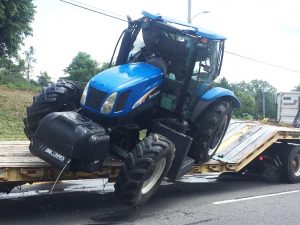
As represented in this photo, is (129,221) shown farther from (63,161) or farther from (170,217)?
(63,161)

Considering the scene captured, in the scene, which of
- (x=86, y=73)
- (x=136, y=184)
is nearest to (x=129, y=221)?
(x=136, y=184)

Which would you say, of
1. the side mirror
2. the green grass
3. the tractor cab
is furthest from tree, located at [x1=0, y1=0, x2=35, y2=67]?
the side mirror

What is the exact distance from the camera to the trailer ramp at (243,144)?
382 inches

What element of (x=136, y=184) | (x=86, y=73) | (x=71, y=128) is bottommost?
A: (x=86, y=73)

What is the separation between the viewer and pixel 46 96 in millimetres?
7797

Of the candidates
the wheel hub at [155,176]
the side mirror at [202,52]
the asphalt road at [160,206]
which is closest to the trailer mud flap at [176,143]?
the wheel hub at [155,176]

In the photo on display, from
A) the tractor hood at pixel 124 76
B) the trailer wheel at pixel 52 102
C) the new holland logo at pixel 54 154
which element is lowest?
the new holland logo at pixel 54 154

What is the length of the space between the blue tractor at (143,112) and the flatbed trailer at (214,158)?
202 millimetres

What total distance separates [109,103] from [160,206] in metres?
2.11

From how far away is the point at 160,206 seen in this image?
800 centimetres

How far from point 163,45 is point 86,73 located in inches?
2113

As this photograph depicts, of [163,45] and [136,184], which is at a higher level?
[163,45]

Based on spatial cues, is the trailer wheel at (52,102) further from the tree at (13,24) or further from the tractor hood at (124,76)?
the tree at (13,24)

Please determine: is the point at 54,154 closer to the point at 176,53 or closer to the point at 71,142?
the point at 71,142
